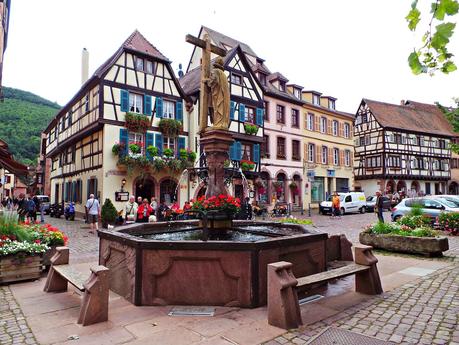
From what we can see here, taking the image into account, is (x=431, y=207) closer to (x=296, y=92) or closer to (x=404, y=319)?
(x=404, y=319)

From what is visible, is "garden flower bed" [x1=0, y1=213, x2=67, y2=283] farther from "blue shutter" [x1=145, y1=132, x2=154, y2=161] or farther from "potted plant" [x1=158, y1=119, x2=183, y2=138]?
"potted plant" [x1=158, y1=119, x2=183, y2=138]

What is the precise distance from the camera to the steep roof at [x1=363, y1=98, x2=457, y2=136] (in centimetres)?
3975

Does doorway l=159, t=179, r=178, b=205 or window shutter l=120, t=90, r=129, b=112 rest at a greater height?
window shutter l=120, t=90, r=129, b=112

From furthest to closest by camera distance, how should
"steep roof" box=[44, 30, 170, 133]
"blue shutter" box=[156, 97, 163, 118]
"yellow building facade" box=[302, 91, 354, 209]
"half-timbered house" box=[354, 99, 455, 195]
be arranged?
"half-timbered house" box=[354, 99, 455, 195] < "yellow building facade" box=[302, 91, 354, 209] < "blue shutter" box=[156, 97, 163, 118] < "steep roof" box=[44, 30, 170, 133]

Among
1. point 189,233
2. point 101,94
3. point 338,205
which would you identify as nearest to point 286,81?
point 338,205

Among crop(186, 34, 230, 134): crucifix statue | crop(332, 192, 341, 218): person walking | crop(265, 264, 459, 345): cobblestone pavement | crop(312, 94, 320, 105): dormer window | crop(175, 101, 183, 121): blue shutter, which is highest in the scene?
crop(312, 94, 320, 105): dormer window

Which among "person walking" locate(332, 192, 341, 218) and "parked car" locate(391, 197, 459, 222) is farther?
"person walking" locate(332, 192, 341, 218)

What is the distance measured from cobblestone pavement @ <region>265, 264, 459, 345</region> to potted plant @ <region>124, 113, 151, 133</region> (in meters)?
17.8

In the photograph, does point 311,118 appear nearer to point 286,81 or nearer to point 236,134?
point 286,81

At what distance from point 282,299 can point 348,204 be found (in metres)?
25.2

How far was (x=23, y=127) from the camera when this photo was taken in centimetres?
5994

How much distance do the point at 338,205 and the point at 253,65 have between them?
13.8 meters

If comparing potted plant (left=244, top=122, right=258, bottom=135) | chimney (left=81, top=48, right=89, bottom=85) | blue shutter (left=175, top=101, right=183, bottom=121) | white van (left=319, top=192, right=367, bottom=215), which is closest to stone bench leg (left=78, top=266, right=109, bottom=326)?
blue shutter (left=175, top=101, right=183, bottom=121)

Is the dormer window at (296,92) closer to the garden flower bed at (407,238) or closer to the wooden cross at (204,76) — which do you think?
the garden flower bed at (407,238)
